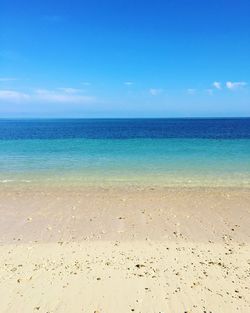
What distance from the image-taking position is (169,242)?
758 cm

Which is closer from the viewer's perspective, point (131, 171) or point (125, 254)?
point (125, 254)

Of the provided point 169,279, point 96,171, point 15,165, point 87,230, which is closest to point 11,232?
point 87,230

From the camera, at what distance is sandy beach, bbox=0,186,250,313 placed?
5027mm

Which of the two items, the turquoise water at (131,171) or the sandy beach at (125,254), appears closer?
the sandy beach at (125,254)

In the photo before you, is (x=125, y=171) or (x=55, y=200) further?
(x=125, y=171)

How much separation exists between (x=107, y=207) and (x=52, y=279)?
525 centimetres

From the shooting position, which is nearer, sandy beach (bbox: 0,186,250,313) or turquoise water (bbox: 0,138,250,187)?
sandy beach (bbox: 0,186,250,313)

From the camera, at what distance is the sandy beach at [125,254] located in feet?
16.5

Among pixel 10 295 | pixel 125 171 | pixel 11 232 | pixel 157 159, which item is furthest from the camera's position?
pixel 157 159

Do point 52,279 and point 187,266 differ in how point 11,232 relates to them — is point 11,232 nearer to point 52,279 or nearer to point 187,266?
point 52,279

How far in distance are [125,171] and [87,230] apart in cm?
967

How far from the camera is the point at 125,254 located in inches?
267

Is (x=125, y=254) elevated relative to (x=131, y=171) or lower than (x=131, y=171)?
elevated

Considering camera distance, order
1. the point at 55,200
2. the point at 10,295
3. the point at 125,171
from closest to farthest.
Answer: the point at 10,295
the point at 55,200
the point at 125,171
